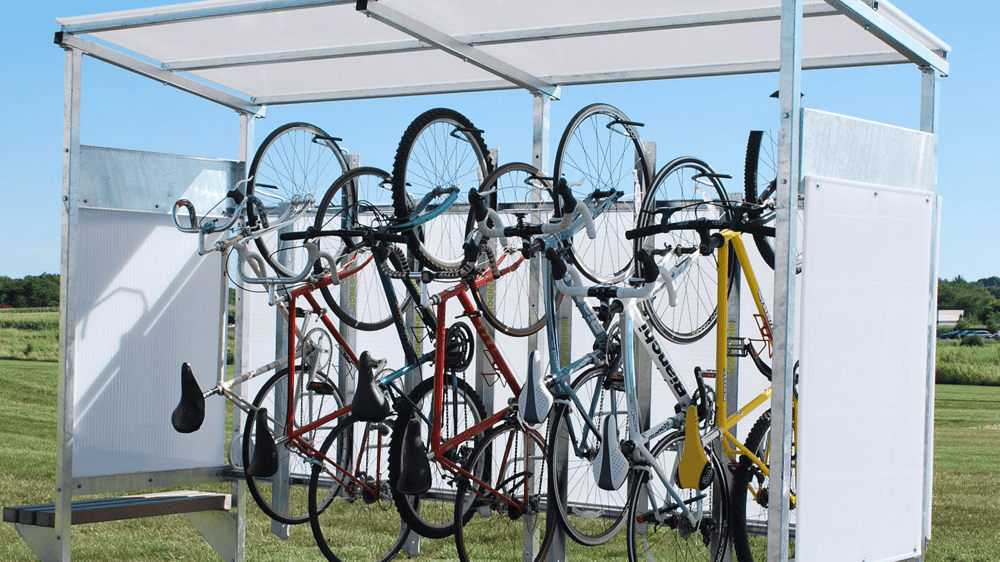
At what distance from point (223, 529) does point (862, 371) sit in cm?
364

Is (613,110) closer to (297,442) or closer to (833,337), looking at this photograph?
(833,337)

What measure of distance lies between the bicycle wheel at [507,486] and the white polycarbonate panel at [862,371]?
4.49 feet

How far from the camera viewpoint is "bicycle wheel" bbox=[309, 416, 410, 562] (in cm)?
492

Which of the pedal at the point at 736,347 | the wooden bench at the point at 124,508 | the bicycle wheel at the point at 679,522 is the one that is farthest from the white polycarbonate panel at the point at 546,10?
the wooden bench at the point at 124,508

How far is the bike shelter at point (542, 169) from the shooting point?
3414 millimetres

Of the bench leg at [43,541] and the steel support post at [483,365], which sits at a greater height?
the steel support post at [483,365]

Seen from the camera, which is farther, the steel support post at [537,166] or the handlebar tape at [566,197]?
the steel support post at [537,166]

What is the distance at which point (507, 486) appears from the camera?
4.77 meters

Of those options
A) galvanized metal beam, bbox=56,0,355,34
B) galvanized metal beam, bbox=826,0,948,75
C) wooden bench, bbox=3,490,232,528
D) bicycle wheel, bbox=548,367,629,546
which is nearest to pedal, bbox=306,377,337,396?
wooden bench, bbox=3,490,232,528

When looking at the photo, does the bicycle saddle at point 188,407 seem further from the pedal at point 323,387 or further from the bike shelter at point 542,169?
the pedal at point 323,387

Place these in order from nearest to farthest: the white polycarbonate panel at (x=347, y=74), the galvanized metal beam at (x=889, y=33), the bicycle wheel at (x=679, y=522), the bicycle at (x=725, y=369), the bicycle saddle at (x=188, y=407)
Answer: the galvanized metal beam at (x=889, y=33)
the bicycle at (x=725, y=369)
the bicycle wheel at (x=679, y=522)
the bicycle saddle at (x=188, y=407)
the white polycarbonate panel at (x=347, y=74)

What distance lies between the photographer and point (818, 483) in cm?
342

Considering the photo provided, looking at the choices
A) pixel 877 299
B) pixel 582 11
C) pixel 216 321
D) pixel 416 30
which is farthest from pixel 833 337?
pixel 216 321

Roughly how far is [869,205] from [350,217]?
268cm
